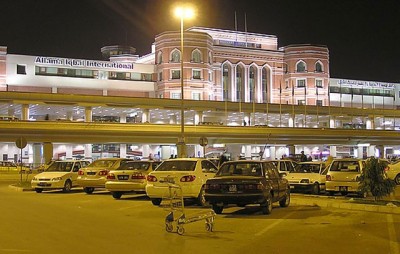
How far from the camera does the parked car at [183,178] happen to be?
17.9 metres

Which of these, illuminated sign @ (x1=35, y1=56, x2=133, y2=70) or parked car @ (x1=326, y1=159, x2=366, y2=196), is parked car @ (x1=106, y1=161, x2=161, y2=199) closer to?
parked car @ (x1=326, y1=159, x2=366, y2=196)

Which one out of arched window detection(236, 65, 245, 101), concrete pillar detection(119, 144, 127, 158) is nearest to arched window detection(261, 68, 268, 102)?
arched window detection(236, 65, 245, 101)

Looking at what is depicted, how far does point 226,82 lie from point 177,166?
3100 inches

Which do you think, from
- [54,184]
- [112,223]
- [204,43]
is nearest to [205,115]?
[204,43]

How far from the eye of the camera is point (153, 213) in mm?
16844

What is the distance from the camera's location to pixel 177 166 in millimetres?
18969

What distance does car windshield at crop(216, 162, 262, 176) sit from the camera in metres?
16.8

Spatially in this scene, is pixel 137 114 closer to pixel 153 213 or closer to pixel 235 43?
pixel 235 43

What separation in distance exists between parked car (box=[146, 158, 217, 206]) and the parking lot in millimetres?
532

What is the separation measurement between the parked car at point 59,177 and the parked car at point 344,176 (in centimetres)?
1242

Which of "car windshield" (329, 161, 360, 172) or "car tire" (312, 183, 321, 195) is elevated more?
"car windshield" (329, 161, 360, 172)

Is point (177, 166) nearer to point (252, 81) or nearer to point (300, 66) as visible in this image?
point (252, 81)

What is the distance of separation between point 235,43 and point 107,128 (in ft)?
157

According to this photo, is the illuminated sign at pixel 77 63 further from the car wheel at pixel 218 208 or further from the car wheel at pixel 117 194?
the car wheel at pixel 218 208
